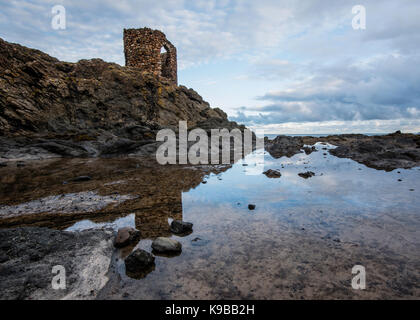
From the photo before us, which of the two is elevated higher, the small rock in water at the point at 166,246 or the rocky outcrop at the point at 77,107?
the rocky outcrop at the point at 77,107

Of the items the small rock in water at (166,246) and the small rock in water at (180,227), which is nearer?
the small rock in water at (166,246)

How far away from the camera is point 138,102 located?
24.0 m

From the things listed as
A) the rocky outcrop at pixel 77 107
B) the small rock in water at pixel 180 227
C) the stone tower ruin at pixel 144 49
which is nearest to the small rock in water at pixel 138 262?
the small rock in water at pixel 180 227

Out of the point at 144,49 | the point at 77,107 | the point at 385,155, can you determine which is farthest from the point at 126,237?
the point at 144,49

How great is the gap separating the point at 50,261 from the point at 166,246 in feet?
4.77

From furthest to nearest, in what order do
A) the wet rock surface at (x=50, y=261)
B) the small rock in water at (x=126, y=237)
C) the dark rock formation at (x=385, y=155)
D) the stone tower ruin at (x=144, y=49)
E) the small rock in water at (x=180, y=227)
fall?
the stone tower ruin at (x=144, y=49), the dark rock formation at (x=385, y=155), the small rock in water at (x=180, y=227), the small rock in water at (x=126, y=237), the wet rock surface at (x=50, y=261)

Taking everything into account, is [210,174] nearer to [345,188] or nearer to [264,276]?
[345,188]

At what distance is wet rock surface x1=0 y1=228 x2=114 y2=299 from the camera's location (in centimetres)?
232

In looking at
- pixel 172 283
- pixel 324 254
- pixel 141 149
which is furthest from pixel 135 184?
pixel 141 149

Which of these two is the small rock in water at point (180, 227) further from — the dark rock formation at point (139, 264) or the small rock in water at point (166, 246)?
the dark rock formation at point (139, 264)

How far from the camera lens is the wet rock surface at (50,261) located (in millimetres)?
2318

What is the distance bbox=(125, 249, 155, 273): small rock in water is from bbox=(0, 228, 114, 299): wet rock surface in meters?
0.29

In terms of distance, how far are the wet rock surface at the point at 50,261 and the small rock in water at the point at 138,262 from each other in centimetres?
29
